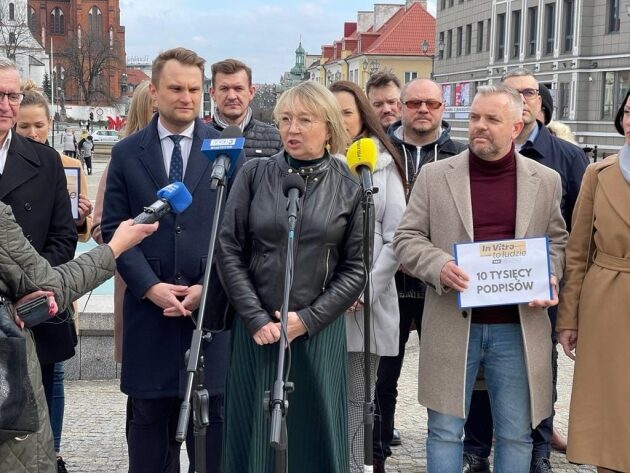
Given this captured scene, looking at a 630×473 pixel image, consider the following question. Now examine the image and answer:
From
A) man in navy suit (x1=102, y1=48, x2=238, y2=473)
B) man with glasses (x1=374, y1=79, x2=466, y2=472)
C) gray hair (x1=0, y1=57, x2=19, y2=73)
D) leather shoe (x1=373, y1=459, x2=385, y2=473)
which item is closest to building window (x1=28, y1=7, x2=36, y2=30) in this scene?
man with glasses (x1=374, y1=79, x2=466, y2=472)

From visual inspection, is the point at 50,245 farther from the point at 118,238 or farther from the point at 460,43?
the point at 460,43

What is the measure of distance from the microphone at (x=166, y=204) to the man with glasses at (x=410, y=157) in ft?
6.37

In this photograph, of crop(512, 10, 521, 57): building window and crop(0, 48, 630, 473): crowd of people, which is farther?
crop(512, 10, 521, 57): building window

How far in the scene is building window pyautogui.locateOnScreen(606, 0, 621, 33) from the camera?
44.1 meters

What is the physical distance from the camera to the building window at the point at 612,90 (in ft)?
142

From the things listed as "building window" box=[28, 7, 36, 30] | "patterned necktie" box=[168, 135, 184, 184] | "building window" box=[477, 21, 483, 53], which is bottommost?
"patterned necktie" box=[168, 135, 184, 184]

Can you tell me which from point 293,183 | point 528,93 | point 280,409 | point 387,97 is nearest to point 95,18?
point 387,97

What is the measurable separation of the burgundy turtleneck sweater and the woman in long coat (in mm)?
349

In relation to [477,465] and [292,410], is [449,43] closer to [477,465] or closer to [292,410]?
[477,465]

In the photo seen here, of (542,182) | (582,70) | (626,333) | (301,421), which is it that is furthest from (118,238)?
(582,70)

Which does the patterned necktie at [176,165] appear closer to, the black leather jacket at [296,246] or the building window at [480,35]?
the black leather jacket at [296,246]

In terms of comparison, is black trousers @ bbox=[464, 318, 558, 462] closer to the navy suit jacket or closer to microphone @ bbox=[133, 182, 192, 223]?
the navy suit jacket

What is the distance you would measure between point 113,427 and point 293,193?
3.62 m

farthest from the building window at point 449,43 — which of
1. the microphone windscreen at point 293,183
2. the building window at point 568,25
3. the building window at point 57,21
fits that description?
the building window at point 57,21
